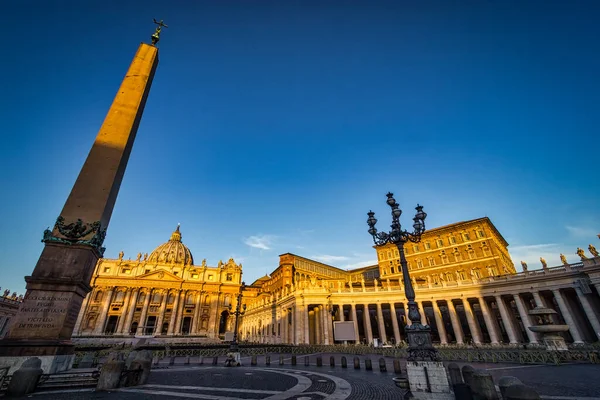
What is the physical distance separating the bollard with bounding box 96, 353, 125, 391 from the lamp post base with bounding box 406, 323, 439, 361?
9587mm

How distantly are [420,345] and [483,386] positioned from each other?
6.79ft

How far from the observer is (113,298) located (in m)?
63.9

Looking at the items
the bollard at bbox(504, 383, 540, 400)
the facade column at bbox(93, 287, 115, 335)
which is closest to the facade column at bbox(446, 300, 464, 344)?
the bollard at bbox(504, 383, 540, 400)

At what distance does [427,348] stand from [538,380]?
6.50m

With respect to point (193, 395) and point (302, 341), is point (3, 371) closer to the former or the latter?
point (193, 395)

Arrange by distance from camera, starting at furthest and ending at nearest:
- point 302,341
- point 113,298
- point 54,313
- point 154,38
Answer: point 113,298
point 302,341
point 154,38
point 54,313

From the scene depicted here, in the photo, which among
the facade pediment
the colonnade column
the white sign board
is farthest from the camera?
the facade pediment

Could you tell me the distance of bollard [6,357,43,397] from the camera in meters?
6.80

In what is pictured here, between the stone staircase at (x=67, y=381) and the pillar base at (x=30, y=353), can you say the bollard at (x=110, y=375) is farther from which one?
the pillar base at (x=30, y=353)

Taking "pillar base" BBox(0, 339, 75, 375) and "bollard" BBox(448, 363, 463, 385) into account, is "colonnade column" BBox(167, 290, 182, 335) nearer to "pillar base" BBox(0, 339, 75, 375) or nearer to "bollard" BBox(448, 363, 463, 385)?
"pillar base" BBox(0, 339, 75, 375)

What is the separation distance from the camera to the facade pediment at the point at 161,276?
66.2 m

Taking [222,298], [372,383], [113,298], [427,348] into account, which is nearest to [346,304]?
[372,383]

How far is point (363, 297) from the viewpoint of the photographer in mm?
37562

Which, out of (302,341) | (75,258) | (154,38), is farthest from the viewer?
(302,341)
